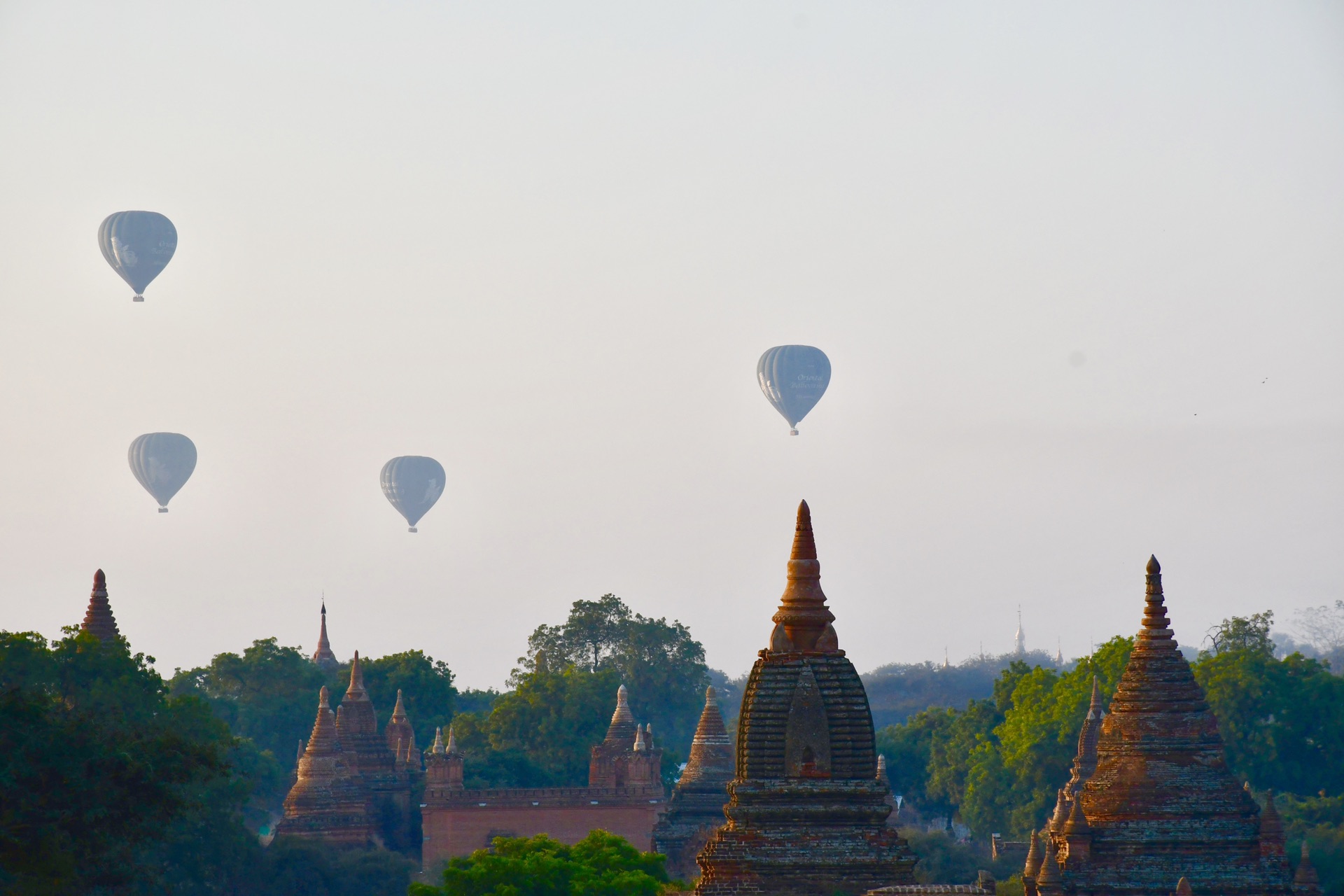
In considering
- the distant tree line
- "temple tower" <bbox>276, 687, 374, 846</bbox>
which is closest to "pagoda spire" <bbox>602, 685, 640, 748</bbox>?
"temple tower" <bbox>276, 687, 374, 846</bbox>

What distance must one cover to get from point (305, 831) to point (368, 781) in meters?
6.42

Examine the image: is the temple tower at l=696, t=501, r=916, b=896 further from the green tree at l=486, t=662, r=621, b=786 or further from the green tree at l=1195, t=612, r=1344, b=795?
the green tree at l=486, t=662, r=621, b=786

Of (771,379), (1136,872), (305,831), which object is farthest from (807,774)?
(771,379)

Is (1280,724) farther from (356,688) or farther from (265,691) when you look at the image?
(265,691)

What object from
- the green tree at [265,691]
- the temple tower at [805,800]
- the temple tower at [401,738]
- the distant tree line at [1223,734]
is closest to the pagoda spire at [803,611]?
the temple tower at [805,800]

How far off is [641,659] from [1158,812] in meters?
86.2

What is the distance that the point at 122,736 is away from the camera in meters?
48.8

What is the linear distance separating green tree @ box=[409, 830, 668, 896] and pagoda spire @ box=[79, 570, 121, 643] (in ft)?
58.8

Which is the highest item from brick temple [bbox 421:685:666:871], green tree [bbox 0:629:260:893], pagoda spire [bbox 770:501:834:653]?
brick temple [bbox 421:685:666:871]

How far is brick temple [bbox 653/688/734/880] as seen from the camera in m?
83.1

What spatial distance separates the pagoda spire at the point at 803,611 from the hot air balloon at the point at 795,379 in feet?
224

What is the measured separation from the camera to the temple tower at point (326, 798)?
9356 centimetres

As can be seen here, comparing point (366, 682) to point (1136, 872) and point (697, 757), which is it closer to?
point (697, 757)

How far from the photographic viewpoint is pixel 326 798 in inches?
3723
